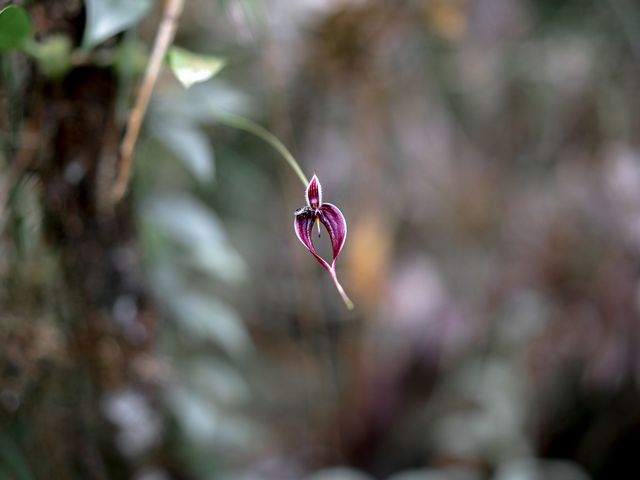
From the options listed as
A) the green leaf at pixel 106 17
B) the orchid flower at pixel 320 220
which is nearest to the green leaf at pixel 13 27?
the green leaf at pixel 106 17

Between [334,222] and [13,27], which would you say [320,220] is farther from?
[13,27]

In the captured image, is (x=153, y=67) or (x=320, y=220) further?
(x=153, y=67)

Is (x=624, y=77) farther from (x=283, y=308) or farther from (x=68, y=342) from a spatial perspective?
(x=68, y=342)

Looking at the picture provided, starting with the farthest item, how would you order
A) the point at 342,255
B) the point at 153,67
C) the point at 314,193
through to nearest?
the point at 342,255, the point at 153,67, the point at 314,193

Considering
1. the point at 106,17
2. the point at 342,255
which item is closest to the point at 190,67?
the point at 106,17

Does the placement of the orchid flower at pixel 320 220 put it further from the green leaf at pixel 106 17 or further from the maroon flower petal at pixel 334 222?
the green leaf at pixel 106 17

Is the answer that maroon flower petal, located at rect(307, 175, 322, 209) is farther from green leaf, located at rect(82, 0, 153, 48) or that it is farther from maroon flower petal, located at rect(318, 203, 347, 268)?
green leaf, located at rect(82, 0, 153, 48)
